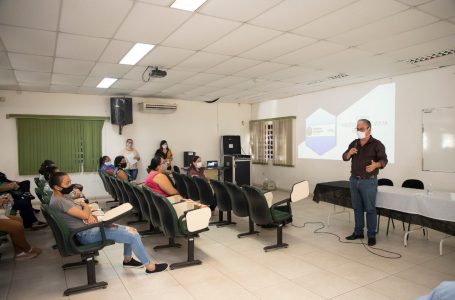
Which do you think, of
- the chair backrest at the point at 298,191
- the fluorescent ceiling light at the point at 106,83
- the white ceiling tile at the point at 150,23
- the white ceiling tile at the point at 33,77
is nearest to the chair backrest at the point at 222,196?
the chair backrest at the point at 298,191

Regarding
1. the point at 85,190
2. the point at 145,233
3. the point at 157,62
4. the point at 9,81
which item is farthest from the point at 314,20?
the point at 85,190

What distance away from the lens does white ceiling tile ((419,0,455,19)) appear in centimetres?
286

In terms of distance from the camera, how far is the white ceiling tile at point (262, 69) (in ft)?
16.9

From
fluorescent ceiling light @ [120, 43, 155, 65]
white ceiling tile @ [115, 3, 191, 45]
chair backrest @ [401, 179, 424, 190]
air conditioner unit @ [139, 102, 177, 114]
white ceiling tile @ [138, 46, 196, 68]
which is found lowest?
chair backrest @ [401, 179, 424, 190]

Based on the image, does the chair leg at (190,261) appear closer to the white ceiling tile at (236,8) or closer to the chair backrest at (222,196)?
the chair backrest at (222,196)

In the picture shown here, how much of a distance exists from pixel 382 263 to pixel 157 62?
4.19 metres

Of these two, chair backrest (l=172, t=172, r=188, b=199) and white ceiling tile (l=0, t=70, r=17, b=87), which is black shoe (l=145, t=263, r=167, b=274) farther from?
white ceiling tile (l=0, t=70, r=17, b=87)

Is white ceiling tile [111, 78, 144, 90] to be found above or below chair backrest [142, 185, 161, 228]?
above

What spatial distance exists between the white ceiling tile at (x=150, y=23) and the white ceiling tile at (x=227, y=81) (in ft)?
8.15

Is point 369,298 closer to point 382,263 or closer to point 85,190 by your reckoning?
point 382,263

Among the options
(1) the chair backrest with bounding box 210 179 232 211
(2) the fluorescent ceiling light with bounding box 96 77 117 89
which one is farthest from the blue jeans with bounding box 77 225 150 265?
(2) the fluorescent ceiling light with bounding box 96 77 117 89

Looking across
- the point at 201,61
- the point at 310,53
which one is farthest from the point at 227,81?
the point at 310,53

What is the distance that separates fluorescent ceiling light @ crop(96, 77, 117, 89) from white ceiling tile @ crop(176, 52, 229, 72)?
1752mm

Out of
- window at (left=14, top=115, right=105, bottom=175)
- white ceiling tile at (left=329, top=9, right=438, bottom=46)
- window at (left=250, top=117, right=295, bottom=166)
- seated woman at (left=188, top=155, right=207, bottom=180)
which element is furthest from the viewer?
window at (left=250, top=117, right=295, bottom=166)
